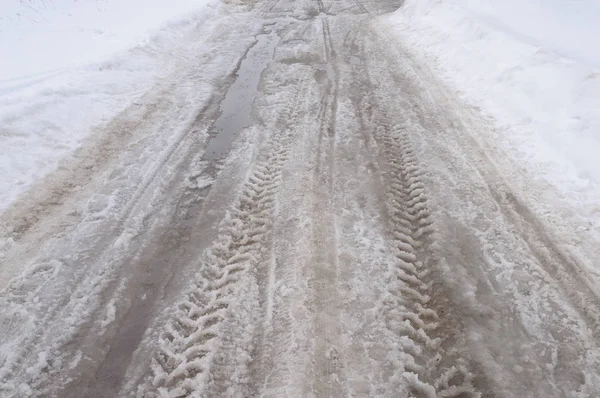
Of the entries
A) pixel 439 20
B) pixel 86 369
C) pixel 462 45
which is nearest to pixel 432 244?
pixel 86 369

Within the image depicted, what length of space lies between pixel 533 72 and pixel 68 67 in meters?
7.31

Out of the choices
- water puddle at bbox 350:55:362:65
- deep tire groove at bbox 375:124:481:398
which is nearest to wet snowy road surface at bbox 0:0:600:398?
deep tire groove at bbox 375:124:481:398

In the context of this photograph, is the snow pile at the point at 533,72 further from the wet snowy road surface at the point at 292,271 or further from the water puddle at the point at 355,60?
the water puddle at the point at 355,60

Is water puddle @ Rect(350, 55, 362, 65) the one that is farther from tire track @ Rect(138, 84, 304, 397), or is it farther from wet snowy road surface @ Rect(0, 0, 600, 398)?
tire track @ Rect(138, 84, 304, 397)

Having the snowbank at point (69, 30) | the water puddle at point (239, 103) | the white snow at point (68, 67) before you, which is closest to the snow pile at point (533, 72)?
the water puddle at point (239, 103)

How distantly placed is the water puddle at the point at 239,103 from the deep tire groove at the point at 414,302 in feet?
6.73

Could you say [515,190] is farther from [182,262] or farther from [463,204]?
[182,262]

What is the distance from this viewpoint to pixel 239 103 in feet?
20.4

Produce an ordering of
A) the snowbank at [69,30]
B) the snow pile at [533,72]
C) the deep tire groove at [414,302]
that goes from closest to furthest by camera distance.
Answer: the deep tire groove at [414,302] < the snow pile at [533,72] < the snowbank at [69,30]

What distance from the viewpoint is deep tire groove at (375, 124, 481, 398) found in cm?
243

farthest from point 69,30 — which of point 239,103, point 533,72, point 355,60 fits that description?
point 533,72

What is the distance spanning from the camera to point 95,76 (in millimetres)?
6480

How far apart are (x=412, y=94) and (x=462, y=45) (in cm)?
230

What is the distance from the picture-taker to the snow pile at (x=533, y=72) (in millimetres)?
4344
